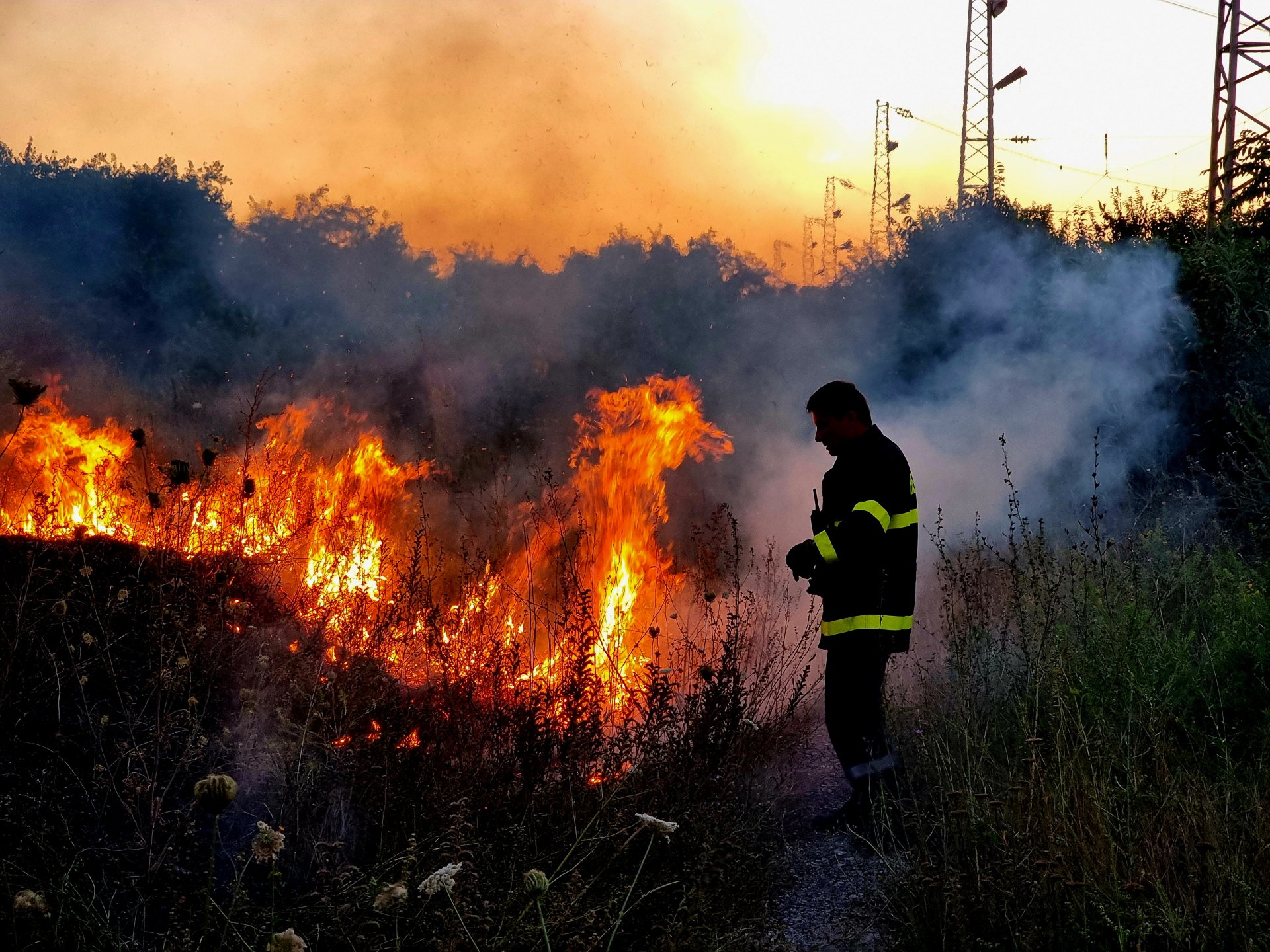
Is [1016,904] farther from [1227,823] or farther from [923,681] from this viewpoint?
[923,681]

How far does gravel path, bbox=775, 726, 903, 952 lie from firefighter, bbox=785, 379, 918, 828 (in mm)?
165

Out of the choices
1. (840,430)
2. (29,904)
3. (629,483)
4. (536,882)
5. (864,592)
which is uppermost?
(629,483)

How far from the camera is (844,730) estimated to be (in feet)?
13.6

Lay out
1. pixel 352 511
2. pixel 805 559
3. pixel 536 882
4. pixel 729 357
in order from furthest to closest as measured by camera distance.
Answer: pixel 729 357 → pixel 352 511 → pixel 805 559 → pixel 536 882

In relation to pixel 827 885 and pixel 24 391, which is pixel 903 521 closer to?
pixel 827 885

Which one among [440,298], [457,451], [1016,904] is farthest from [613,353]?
[1016,904]

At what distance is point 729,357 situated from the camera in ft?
32.2

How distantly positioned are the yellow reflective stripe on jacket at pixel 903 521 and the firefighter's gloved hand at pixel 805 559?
0.39m

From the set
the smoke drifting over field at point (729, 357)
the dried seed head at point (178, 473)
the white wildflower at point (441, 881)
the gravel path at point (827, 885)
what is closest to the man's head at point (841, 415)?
the gravel path at point (827, 885)

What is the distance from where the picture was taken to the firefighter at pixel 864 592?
4.04 m

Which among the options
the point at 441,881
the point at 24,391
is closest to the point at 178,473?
Answer: the point at 24,391

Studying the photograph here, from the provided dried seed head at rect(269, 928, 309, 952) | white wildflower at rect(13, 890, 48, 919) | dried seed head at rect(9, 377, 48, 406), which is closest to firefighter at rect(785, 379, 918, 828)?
dried seed head at rect(269, 928, 309, 952)

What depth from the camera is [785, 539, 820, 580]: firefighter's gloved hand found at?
4.09 metres

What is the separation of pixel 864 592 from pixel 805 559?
1.02 feet
